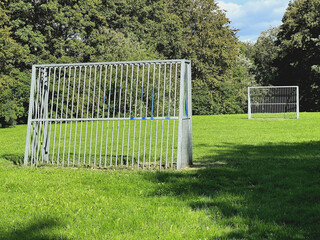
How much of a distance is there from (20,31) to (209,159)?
28237 millimetres

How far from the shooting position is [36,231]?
13.3 feet

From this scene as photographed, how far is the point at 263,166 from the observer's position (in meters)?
7.71

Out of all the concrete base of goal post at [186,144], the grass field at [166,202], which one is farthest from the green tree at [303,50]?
the grass field at [166,202]

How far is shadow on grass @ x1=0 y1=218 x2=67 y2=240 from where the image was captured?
3.88 m

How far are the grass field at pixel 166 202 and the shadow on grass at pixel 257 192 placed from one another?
0.04 ft

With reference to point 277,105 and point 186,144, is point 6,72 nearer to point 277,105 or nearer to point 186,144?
point 277,105

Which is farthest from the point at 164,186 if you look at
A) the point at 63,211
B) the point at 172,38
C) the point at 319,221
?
the point at 172,38

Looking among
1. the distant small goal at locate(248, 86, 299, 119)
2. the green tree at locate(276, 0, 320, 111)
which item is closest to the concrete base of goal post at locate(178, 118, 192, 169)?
the distant small goal at locate(248, 86, 299, 119)

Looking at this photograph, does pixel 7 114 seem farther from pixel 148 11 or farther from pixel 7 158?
pixel 148 11

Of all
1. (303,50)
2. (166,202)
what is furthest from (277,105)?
(166,202)

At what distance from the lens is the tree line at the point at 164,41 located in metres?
32.9

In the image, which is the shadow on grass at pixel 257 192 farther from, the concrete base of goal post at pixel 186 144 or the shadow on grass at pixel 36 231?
the shadow on grass at pixel 36 231

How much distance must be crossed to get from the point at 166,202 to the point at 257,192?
4.80 ft

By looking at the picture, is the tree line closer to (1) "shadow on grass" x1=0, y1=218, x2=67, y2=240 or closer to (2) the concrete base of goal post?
(2) the concrete base of goal post
